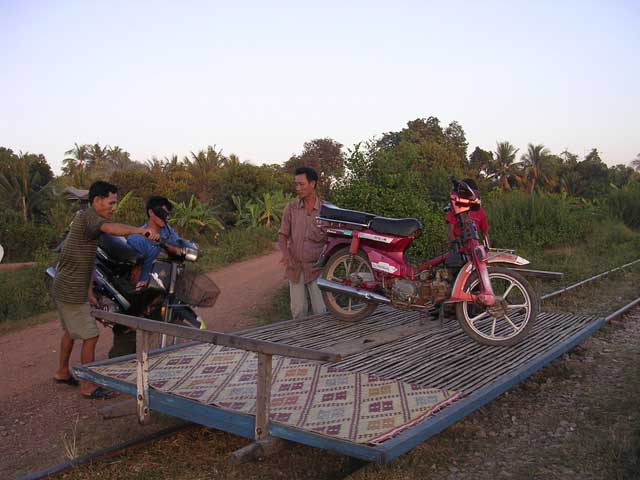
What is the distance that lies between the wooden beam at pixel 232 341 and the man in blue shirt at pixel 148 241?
1219mm

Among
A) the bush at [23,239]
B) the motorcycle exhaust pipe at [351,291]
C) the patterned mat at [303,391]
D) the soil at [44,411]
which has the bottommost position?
the bush at [23,239]

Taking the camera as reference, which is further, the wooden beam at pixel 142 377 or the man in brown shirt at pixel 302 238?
the man in brown shirt at pixel 302 238

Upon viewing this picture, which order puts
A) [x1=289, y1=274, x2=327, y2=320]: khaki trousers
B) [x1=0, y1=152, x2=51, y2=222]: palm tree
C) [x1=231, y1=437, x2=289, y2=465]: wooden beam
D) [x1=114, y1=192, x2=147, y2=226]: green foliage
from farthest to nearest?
1. [x1=0, y1=152, x2=51, y2=222]: palm tree
2. [x1=114, y1=192, x2=147, y2=226]: green foliage
3. [x1=289, y1=274, x2=327, y2=320]: khaki trousers
4. [x1=231, y1=437, x2=289, y2=465]: wooden beam

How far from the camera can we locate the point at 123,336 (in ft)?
18.2

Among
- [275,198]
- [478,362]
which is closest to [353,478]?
[478,362]

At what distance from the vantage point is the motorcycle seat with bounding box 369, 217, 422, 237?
5672mm

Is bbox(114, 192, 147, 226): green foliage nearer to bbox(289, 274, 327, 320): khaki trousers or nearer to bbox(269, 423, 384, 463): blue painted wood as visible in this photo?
bbox(289, 274, 327, 320): khaki trousers

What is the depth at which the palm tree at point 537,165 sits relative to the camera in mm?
52938

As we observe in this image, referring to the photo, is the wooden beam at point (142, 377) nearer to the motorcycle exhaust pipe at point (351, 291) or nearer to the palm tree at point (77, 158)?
the motorcycle exhaust pipe at point (351, 291)

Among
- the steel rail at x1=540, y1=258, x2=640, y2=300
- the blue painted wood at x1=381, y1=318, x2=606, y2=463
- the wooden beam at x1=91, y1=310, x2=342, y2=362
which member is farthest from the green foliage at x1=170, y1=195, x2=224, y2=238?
the blue painted wood at x1=381, y1=318, x2=606, y2=463

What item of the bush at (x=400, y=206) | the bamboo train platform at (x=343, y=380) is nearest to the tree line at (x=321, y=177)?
the bush at (x=400, y=206)

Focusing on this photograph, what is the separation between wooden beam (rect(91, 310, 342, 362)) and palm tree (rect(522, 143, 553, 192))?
5264cm

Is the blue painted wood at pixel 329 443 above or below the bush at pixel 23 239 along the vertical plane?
above

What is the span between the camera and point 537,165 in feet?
175
